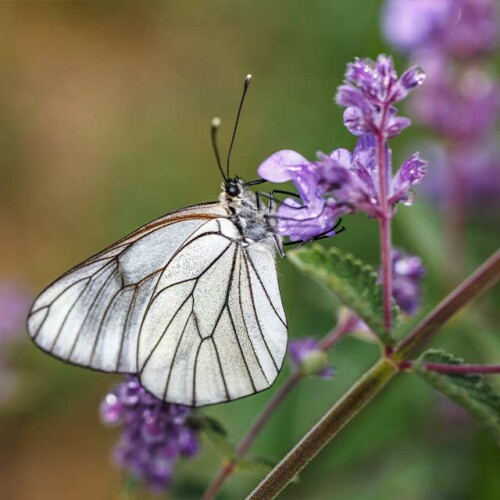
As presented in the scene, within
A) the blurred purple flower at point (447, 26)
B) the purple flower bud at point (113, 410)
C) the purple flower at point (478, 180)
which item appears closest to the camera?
the purple flower bud at point (113, 410)

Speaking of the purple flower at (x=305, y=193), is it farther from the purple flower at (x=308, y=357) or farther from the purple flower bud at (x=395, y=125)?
the purple flower at (x=308, y=357)

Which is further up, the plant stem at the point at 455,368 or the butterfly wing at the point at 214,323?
the butterfly wing at the point at 214,323

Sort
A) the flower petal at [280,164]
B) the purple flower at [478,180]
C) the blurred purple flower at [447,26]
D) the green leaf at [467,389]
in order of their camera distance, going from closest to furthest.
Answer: the green leaf at [467,389] < the flower petal at [280,164] < the blurred purple flower at [447,26] < the purple flower at [478,180]

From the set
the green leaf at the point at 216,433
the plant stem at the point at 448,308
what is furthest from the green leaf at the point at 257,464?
the plant stem at the point at 448,308

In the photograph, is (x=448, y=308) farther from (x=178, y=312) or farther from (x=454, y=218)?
(x=454, y=218)

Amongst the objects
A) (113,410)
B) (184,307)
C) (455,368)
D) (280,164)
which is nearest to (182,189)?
(184,307)

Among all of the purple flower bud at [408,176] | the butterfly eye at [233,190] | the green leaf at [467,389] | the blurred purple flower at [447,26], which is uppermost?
the blurred purple flower at [447,26]

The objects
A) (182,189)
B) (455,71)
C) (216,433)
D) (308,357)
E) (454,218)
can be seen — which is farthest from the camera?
(182,189)

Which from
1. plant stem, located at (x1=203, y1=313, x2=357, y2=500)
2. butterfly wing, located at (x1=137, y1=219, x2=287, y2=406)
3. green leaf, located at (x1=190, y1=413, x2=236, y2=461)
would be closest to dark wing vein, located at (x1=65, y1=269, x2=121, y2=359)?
butterfly wing, located at (x1=137, y1=219, x2=287, y2=406)
